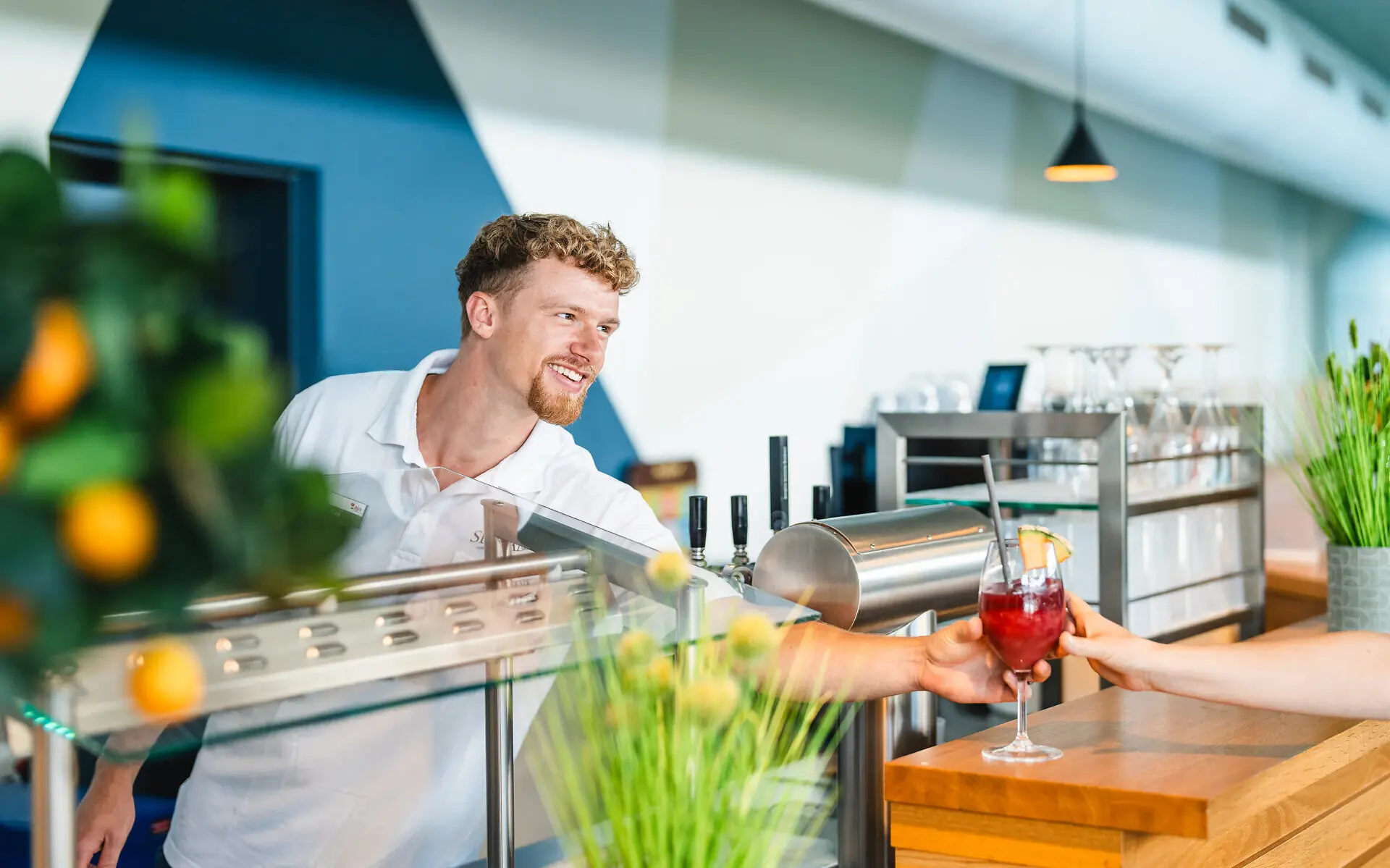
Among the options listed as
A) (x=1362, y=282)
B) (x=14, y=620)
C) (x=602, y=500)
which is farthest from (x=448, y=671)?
(x=1362, y=282)

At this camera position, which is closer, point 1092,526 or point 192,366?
point 192,366

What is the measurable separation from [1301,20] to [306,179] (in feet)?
17.2

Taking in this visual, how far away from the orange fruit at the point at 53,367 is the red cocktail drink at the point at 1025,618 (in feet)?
3.92

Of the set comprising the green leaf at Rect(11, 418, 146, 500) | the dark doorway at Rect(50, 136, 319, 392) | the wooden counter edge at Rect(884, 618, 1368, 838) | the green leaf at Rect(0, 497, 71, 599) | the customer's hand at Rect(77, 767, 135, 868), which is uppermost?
the dark doorway at Rect(50, 136, 319, 392)

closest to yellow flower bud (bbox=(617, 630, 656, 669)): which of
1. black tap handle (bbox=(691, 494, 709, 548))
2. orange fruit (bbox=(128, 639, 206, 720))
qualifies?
orange fruit (bbox=(128, 639, 206, 720))

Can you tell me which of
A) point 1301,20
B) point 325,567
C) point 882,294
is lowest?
point 325,567

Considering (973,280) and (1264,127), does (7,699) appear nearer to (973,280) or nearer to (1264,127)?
(973,280)

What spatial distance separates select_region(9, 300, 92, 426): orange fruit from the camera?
0.37 m

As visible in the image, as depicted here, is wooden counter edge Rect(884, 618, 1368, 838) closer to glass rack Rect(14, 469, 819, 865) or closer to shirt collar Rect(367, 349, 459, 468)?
glass rack Rect(14, 469, 819, 865)

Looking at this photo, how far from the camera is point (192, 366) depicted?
1.25ft

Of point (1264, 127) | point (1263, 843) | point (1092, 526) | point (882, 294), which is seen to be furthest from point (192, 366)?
point (1264, 127)

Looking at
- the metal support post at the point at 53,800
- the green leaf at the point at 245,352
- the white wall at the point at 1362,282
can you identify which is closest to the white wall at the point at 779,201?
the metal support post at the point at 53,800

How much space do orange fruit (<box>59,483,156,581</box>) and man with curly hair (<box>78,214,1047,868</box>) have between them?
49mm

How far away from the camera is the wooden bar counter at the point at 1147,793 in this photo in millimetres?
1331
